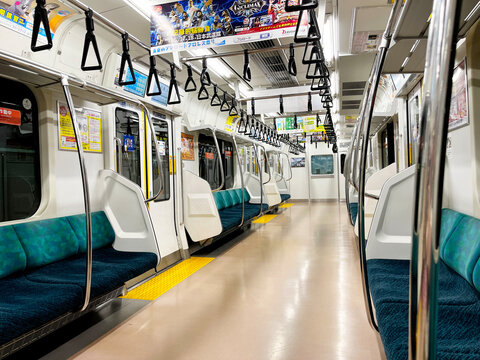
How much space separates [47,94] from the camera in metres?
3.12

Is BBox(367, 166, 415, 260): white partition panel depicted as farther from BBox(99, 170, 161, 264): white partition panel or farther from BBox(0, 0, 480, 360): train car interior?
BBox(99, 170, 161, 264): white partition panel

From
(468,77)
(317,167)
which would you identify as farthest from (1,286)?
(317,167)

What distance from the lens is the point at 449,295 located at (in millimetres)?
2045

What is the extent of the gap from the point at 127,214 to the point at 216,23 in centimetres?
204

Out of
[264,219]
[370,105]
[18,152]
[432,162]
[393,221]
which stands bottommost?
[264,219]

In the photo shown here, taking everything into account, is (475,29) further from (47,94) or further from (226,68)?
(226,68)

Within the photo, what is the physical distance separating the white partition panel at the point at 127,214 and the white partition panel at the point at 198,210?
1381 millimetres

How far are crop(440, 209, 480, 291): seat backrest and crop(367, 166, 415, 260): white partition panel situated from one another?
283 millimetres

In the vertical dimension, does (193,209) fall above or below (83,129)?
below

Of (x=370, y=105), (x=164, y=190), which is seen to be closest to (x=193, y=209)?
(x=164, y=190)

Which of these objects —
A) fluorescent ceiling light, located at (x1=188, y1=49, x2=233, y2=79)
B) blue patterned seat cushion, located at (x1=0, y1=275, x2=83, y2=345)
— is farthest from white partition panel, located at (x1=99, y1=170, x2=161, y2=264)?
fluorescent ceiling light, located at (x1=188, y1=49, x2=233, y2=79)

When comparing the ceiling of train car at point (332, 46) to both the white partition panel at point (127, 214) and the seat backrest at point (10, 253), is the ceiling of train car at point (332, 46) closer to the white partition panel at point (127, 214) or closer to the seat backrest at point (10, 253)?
the white partition panel at point (127, 214)

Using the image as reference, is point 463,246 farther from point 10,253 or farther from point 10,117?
point 10,117

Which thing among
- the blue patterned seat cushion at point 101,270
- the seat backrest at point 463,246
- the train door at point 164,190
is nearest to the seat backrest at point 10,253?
the blue patterned seat cushion at point 101,270
